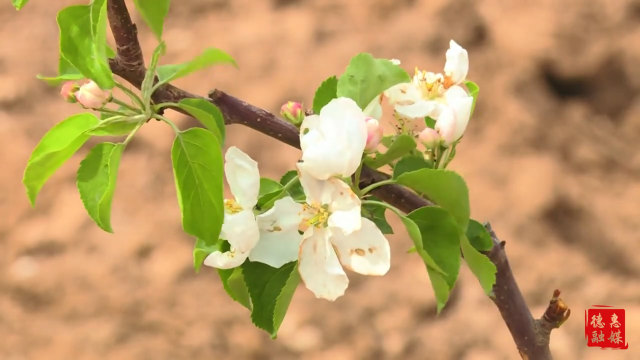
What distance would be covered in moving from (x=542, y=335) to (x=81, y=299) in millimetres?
1008

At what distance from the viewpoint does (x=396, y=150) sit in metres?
0.33

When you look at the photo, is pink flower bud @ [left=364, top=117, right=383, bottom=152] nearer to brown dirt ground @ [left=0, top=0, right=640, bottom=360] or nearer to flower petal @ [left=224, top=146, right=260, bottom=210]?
flower petal @ [left=224, top=146, right=260, bottom=210]

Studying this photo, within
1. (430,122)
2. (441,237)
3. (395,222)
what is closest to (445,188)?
(441,237)

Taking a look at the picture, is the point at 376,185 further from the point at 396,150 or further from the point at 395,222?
the point at 395,222

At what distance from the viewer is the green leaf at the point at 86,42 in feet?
0.92

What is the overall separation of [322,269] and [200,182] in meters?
0.08

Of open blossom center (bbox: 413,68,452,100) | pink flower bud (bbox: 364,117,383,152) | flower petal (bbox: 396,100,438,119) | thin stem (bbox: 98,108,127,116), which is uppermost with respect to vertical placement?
open blossom center (bbox: 413,68,452,100)

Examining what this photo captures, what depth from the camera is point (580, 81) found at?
1318mm

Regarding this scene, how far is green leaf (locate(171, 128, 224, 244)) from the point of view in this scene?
287 mm

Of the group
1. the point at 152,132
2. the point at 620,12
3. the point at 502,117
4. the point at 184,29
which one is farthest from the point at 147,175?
the point at 620,12

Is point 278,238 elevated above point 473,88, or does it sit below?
below

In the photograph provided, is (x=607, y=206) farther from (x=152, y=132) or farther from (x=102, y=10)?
(x=102, y=10)

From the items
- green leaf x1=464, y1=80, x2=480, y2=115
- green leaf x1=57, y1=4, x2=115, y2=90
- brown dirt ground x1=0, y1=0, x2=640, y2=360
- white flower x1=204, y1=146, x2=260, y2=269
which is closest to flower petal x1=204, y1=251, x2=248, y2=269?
white flower x1=204, y1=146, x2=260, y2=269

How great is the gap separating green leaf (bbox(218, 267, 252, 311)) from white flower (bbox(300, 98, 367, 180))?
0.09 metres
